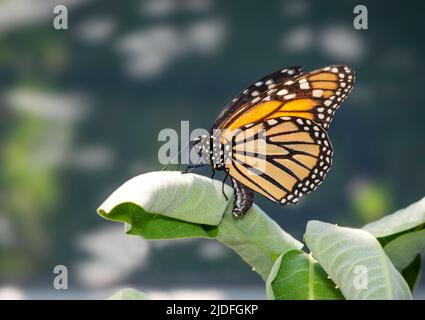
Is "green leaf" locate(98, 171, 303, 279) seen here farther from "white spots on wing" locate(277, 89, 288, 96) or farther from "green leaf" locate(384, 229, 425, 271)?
"white spots on wing" locate(277, 89, 288, 96)

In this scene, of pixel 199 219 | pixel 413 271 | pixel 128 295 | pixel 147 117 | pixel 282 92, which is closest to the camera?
pixel 128 295

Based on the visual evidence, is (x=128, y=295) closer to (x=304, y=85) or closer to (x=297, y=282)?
(x=297, y=282)

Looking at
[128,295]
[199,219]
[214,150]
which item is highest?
[214,150]

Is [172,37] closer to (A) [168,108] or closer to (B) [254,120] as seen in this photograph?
(A) [168,108]

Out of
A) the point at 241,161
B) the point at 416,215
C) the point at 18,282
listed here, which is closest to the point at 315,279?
the point at 416,215

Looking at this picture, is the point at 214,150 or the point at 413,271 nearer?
the point at 413,271

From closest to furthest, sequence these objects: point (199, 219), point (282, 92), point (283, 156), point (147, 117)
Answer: point (199, 219) → point (282, 92) → point (283, 156) → point (147, 117)

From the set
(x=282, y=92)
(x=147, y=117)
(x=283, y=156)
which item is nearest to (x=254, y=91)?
(x=282, y=92)
